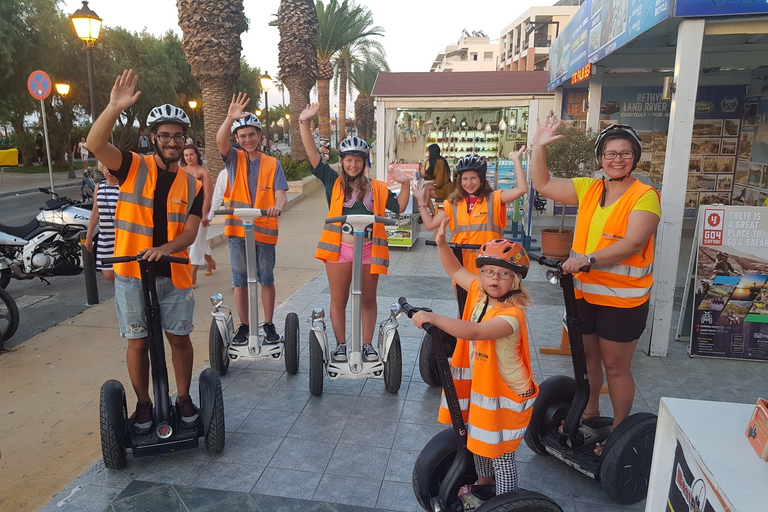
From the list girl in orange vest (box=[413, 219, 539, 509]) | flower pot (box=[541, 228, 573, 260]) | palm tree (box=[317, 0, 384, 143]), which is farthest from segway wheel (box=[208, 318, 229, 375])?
palm tree (box=[317, 0, 384, 143])

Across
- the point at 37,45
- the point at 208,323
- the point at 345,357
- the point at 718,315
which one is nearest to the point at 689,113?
the point at 718,315

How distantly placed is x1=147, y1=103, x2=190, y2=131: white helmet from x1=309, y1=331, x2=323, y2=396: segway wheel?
1.70 m

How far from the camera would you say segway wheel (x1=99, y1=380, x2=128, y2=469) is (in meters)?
3.06

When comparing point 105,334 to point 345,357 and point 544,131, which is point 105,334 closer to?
point 345,357

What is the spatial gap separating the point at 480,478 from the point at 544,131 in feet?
6.38

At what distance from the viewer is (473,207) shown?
3969 millimetres

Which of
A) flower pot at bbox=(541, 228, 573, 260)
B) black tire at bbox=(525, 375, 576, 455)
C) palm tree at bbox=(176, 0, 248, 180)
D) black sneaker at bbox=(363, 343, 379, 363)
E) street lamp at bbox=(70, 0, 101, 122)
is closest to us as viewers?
black tire at bbox=(525, 375, 576, 455)

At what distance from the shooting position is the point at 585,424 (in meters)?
3.22

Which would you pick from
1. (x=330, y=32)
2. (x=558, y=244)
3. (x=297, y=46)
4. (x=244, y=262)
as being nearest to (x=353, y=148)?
(x=244, y=262)

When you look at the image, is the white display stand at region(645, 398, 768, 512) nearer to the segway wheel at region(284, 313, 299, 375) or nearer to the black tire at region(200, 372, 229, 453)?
the black tire at region(200, 372, 229, 453)

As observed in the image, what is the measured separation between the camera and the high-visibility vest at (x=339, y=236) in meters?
3.90

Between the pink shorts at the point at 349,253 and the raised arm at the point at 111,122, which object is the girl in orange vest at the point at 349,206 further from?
the raised arm at the point at 111,122

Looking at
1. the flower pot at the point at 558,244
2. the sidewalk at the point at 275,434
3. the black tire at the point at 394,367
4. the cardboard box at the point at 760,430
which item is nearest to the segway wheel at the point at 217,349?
the sidewalk at the point at 275,434

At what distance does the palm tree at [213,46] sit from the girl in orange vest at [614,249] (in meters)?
10.6
